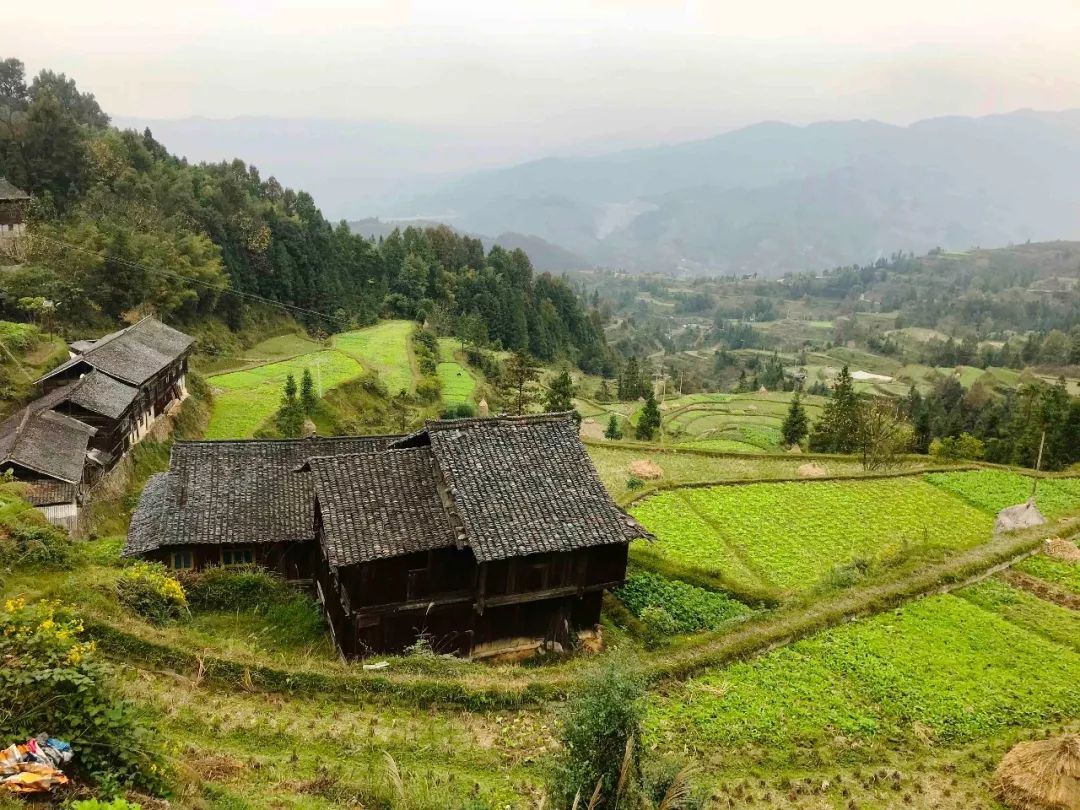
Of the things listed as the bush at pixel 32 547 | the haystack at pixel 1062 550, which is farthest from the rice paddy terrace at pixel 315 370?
the haystack at pixel 1062 550

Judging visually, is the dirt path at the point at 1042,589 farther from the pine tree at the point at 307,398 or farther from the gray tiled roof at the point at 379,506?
the pine tree at the point at 307,398

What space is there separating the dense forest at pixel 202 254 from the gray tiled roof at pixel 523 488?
3213 centimetres

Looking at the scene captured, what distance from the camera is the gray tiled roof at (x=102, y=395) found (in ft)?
90.4

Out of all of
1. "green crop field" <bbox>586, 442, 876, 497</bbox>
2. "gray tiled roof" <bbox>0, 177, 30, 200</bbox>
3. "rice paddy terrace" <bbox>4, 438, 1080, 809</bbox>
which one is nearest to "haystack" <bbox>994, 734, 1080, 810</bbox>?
"rice paddy terrace" <bbox>4, 438, 1080, 809</bbox>

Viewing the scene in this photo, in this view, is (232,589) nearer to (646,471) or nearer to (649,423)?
(646,471)

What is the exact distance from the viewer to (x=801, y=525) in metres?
23.8

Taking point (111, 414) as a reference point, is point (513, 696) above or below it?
below

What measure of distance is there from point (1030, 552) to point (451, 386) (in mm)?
40517

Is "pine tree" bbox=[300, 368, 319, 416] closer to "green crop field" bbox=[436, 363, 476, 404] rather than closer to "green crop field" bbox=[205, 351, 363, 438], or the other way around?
"green crop field" bbox=[205, 351, 363, 438]

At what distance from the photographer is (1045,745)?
11.2m

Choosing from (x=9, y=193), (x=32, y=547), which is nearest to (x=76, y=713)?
(x=32, y=547)

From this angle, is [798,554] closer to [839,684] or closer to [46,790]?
[839,684]

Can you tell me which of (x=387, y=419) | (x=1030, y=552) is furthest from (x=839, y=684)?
(x=387, y=419)

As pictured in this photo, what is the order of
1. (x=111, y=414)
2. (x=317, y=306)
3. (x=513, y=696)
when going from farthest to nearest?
(x=317, y=306), (x=111, y=414), (x=513, y=696)
